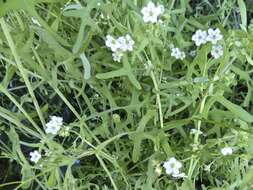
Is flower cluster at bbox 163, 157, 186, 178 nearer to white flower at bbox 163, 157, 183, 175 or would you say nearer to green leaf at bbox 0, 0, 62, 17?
white flower at bbox 163, 157, 183, 175

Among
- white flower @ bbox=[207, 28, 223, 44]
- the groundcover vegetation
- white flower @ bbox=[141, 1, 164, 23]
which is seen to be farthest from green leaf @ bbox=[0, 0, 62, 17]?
white flower @ bbox=[207, 28, 223, 44]

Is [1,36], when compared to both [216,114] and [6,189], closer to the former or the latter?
[216,114]

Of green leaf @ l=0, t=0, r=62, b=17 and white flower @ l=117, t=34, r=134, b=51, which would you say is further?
white flower @ l=117, t=34, r=134, b=51

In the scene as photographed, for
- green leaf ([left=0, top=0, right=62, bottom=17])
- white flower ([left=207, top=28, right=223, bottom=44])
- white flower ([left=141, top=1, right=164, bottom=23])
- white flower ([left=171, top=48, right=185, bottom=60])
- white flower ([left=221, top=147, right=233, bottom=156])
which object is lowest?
white flower ([left=221, top=147, right=233, bottom=156])

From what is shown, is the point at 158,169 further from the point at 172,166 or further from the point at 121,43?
the point at 121,43

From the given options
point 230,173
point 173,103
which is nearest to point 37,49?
point 173,103

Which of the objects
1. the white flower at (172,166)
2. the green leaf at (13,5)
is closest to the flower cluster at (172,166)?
the white flower at (172,166)

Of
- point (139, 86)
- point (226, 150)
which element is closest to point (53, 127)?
point (139, 86)
